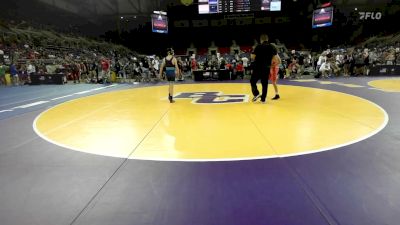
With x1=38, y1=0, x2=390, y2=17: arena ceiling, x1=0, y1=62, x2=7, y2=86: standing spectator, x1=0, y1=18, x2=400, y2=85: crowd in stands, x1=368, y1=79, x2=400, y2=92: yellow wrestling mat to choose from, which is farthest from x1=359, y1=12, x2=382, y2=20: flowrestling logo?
x1=0, y1=62, x2=7, y2=86: standing spectator

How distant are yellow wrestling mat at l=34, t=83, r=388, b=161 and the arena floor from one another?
0.03 meters

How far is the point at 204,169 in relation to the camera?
120 inches

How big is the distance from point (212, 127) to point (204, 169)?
1.92 meters

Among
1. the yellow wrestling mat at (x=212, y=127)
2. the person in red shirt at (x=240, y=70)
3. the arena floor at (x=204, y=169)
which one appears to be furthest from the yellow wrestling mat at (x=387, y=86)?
the person in red shirt at (x=240, y=70)

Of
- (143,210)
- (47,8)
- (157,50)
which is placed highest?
(47,8)

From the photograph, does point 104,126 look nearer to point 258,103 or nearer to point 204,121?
point 204,121

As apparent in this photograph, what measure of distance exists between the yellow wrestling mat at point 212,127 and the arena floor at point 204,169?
0.03 metres

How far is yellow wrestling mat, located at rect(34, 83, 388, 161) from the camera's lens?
12.2 feet

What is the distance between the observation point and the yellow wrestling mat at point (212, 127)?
3721 mm

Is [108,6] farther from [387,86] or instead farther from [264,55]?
[387,86]

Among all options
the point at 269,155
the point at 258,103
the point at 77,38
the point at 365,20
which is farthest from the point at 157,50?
the point at 269,155

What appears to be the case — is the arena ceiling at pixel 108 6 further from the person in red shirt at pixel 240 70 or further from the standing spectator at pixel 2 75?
the person in red shirt at pixel 240 70

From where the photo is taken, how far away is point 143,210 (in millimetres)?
2285

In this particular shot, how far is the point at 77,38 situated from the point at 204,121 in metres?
36.9
